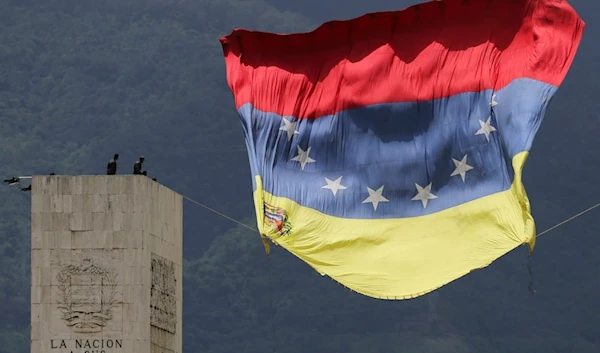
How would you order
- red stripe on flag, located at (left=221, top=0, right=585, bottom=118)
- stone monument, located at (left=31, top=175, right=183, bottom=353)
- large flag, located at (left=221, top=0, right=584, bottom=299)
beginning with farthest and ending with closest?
stone monument, located at (left=31, top=175, right=183, bottom=353) → red stripe on flag, located at (left=221, top=0, right=585, bottom=118) → large flag, located at (left=221, top=0, right=584, bottom=299)

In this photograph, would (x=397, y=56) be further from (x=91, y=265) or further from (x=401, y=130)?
(x=91, y=265)

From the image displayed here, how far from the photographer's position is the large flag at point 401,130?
2645 inches

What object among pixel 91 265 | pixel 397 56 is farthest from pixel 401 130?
pixel 91 265

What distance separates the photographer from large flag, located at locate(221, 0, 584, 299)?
67188mm

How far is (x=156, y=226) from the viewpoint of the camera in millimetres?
79062

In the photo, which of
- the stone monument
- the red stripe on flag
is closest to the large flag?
the red stripe on flag

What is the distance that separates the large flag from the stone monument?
8.18 metres

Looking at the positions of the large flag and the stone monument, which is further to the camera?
the stone monument

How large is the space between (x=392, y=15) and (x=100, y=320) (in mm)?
15163

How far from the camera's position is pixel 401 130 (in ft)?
229

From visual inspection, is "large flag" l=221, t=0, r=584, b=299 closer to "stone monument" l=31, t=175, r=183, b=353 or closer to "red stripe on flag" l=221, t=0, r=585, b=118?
"red stripe on flag" l=221, t=0, r=585, b=118

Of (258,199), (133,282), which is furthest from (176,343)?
(258,199)

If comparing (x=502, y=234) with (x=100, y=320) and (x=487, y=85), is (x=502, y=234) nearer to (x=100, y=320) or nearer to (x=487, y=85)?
(x=487, y=85)

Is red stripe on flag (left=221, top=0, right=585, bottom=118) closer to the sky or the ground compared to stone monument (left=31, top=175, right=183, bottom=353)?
closer to the sky
